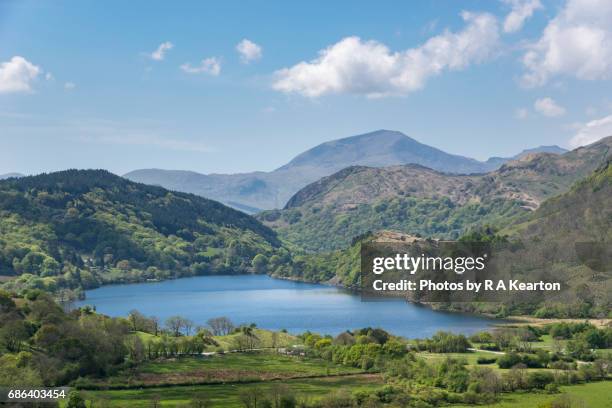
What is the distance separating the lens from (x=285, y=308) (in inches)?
5536

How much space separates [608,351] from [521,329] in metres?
16.1

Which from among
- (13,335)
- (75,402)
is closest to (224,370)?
(13,335)

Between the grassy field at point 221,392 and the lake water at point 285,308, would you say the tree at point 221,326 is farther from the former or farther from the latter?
the grassy field at point 221,392

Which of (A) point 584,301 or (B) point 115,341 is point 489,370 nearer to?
(B) point 115,341

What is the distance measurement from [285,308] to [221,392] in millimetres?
77959

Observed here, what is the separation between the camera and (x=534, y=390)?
66.2 metres

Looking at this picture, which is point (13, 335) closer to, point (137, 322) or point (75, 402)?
point (75, 402)

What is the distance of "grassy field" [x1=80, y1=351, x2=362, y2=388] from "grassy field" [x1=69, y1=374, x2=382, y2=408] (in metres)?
2.19

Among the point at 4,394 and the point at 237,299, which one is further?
the point at 237,299

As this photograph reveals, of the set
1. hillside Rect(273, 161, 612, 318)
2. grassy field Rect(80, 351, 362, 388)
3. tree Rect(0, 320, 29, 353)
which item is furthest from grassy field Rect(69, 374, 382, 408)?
hillside Rect(273, 161, 612, 318)

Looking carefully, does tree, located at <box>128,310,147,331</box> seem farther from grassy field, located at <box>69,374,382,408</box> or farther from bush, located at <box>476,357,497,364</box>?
bush, located at <box>476,357,497,364</box>

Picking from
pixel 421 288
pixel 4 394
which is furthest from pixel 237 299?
pixel 4 394

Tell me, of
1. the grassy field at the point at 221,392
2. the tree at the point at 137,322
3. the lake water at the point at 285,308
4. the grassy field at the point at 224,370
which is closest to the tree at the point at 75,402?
the grassy field at the point at 221,392

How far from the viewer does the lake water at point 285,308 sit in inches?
4542
